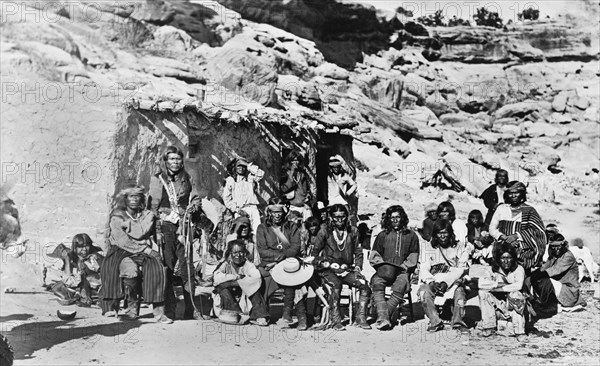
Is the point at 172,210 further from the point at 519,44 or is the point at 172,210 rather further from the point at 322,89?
the point at 519,44

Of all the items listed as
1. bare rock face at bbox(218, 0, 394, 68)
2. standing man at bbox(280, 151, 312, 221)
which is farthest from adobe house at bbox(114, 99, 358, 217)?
bare rock face at bbox(218, 0, 394, 68)

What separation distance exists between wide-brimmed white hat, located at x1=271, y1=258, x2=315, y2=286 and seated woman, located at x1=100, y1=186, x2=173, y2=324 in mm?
1107

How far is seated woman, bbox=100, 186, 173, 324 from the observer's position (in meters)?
6.19

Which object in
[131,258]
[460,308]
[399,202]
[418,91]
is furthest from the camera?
[418,91]

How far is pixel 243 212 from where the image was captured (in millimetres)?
7746

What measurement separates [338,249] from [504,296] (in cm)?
171

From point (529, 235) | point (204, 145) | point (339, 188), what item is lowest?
point (529, 235)

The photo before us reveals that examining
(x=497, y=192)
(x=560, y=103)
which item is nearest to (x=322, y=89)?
(x=560, y=103)

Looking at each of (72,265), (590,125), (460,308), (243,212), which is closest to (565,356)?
(460,308)

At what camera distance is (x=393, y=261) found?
680 centimetres

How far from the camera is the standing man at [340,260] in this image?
21.8 feet

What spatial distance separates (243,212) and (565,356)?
3.71 metres

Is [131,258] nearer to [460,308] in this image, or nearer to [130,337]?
[130,337]

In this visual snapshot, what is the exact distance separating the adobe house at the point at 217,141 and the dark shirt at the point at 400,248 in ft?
8.75
